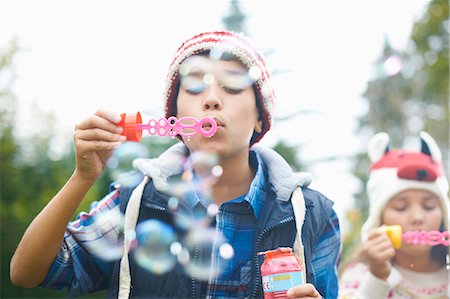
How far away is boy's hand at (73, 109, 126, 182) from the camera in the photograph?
1734 mm

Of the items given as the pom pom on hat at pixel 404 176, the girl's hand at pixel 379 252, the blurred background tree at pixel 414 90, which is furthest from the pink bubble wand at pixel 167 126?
the blurred background tree at pixel 414 90

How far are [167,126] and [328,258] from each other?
78 cm

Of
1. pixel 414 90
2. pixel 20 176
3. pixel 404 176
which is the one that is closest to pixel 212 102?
pixel 404 176

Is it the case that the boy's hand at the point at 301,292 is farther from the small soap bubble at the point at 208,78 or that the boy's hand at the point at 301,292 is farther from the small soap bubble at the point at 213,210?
the small soap bubble at the point at 208,78

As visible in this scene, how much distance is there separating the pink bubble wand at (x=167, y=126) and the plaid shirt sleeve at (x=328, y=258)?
0.59 meters

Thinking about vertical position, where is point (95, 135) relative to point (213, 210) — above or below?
above

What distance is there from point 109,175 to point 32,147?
372cm

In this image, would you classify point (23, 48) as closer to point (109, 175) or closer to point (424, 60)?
point (109, 175)

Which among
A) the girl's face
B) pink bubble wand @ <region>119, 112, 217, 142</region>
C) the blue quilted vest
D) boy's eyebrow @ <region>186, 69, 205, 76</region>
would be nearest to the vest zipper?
the blue quilted vest

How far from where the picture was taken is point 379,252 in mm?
2848

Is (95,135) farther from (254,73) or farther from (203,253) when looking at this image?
(254,73)

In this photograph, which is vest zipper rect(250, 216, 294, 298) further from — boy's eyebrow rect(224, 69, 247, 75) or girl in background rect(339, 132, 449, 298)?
girl in background rect(339, 132, 449, 298)

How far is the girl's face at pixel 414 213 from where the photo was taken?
9.78ft

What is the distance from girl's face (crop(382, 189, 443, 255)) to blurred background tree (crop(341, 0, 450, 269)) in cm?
869
